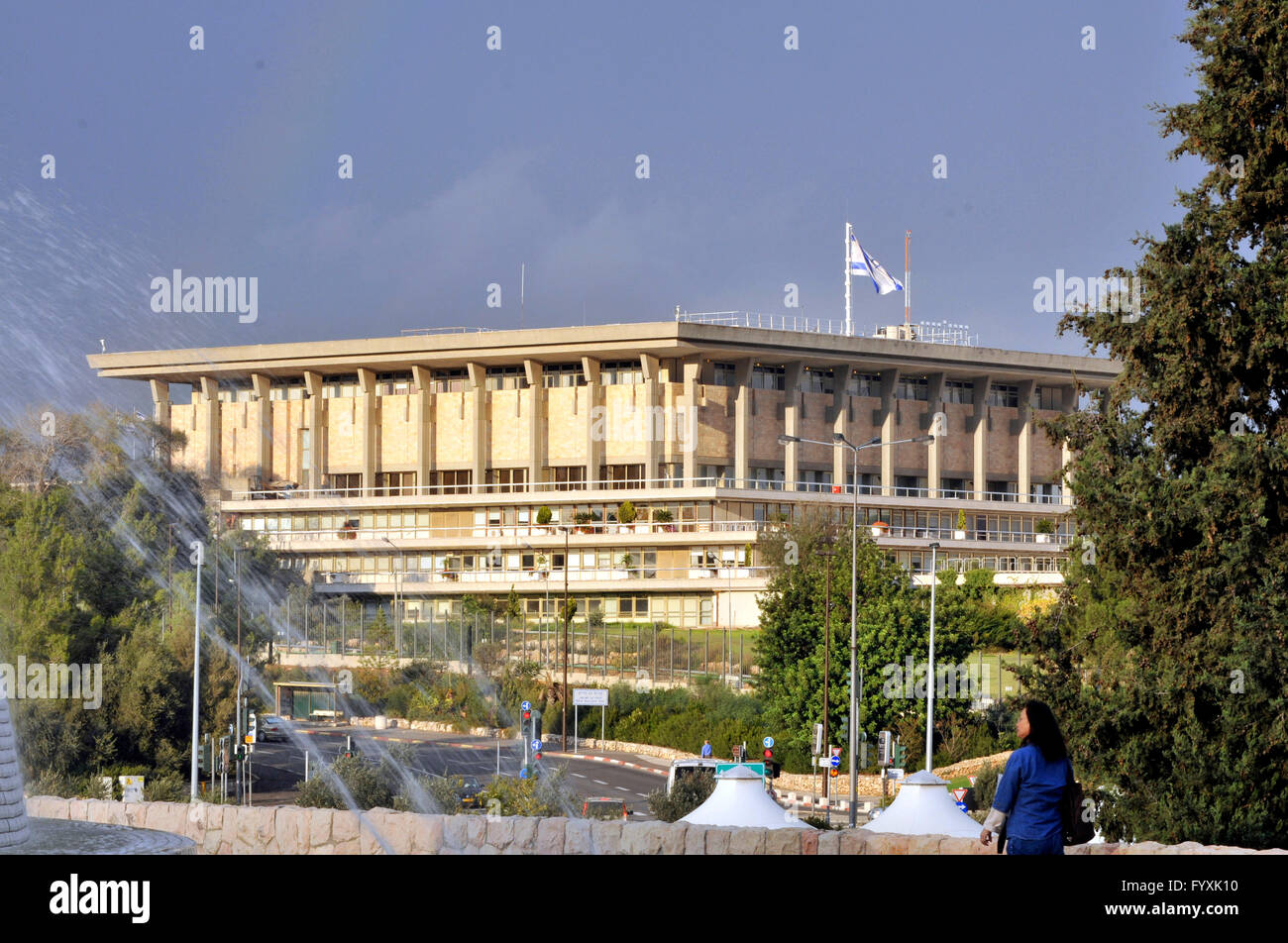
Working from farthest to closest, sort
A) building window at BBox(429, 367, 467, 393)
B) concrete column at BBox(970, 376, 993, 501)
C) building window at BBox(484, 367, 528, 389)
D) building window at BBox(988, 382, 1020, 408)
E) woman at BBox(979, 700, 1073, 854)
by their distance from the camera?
building window at BBox(988, 382, 1020, 408)
concrete column at BBox(970, 376, 993, 501)
building window at BBox(429, 367, 467, 393)
building window at BBox(484, 367, 528, 389)
woman at BBox(979, 700, 1073, 854)

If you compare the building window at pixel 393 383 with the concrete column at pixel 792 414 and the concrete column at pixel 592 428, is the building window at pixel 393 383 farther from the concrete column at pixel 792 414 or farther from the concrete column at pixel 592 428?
the concrete column at pixel 792 414

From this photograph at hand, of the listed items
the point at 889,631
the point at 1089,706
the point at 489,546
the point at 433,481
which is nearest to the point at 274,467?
the point at 433,481

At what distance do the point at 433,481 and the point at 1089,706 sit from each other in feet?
279

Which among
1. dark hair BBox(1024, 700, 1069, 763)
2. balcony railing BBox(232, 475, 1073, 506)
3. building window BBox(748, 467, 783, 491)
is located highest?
building window BBox(748, 467, 783, 491)

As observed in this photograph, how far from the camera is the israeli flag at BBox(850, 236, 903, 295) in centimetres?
8669

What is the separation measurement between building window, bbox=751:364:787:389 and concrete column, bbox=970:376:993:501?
46.6ft

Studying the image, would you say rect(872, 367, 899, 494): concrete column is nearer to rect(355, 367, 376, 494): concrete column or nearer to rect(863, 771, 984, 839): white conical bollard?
rect(355, 367, 376, 494): concrete column

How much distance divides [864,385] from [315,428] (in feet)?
125

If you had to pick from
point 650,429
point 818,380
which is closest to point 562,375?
point 650,429

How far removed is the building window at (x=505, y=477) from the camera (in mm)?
→ 104750

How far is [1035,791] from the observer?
973cm

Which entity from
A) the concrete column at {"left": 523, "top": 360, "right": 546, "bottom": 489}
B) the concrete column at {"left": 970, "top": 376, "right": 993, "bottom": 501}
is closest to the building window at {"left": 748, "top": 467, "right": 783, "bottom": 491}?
the concrete column at {"left": 523, "top": 360, "right": 546, "bottom": 489}

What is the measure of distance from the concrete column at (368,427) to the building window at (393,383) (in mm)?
1194
